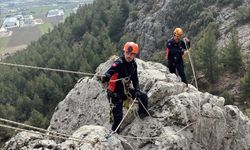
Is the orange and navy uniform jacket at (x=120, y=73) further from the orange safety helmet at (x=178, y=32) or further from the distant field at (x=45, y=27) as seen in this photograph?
the distant field at (x=45, y=27)

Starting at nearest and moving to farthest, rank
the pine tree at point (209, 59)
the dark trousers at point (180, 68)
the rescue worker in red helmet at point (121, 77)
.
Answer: the rescue worker in red helmet at point (121, 77), the dark trousers at point (180, 68), the pine tree at point (209, 59)

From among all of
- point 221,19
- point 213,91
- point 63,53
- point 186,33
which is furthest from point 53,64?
Answer: point 213,91

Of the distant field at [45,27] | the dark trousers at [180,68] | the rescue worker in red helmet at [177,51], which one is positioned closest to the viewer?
the rescue worker in red helmet at [177,51]

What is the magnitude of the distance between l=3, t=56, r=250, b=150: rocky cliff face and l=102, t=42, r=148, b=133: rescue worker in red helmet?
847mm

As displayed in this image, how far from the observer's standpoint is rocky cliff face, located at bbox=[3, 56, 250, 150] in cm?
985

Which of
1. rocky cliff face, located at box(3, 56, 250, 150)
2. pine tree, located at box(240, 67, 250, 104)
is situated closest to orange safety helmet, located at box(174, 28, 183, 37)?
rocky cliff face, located at box(3, 56, 250, 150)

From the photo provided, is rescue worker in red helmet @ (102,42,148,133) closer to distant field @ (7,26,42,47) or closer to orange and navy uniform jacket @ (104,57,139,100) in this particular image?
orange and navy uniform jacket @ (104,57,139,100)

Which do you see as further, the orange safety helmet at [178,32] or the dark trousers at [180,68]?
the dark trousers at [180,68]

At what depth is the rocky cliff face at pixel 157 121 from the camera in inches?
388

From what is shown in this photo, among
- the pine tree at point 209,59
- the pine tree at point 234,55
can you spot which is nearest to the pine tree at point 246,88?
the pine tree at point 234,55

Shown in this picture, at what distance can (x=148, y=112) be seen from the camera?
11867 mm

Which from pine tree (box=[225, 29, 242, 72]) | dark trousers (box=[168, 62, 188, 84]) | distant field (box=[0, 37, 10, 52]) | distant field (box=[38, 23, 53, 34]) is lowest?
distant field (box=[0, 37, 10, 52])

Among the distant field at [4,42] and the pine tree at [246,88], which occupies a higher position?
the pine tree at [246,88]

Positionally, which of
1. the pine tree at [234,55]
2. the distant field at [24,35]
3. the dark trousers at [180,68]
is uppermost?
the dark trousers at [180,68]
